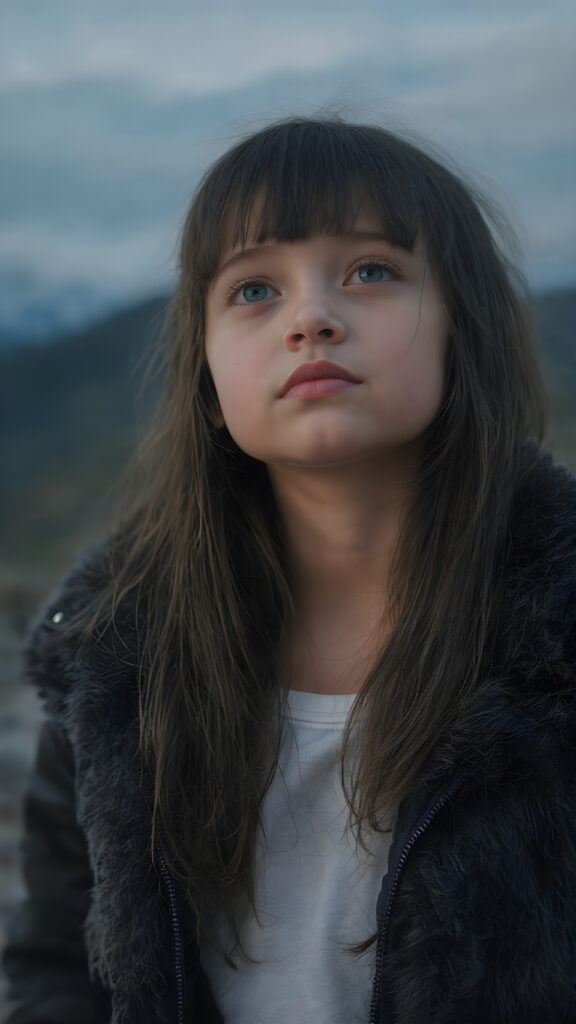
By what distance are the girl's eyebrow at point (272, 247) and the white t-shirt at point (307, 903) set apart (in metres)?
0.52

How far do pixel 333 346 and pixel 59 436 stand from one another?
2.47 meters

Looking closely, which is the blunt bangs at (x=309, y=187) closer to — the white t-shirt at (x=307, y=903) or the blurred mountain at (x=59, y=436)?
the white t-shirt at (x=307, y=903)

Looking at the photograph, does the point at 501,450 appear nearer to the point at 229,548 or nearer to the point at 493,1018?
the point at 229,548

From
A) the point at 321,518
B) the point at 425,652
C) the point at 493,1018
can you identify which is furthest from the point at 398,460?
the point at 493,1018

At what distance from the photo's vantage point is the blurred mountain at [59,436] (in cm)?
330

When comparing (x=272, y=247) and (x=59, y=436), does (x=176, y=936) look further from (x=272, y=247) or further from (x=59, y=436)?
(x=59, y=436)

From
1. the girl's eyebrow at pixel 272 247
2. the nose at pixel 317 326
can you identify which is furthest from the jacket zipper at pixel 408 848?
the girl's eyebrow at pixel 272 247

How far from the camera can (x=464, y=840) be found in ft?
3.27

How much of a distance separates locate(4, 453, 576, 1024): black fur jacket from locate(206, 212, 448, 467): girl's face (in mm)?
205

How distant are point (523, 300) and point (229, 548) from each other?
21.3 inches

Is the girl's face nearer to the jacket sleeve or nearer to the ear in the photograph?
the ear

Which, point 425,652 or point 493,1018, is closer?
point 493,1018

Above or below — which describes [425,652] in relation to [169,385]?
below

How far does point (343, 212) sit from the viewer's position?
109 centimetres
